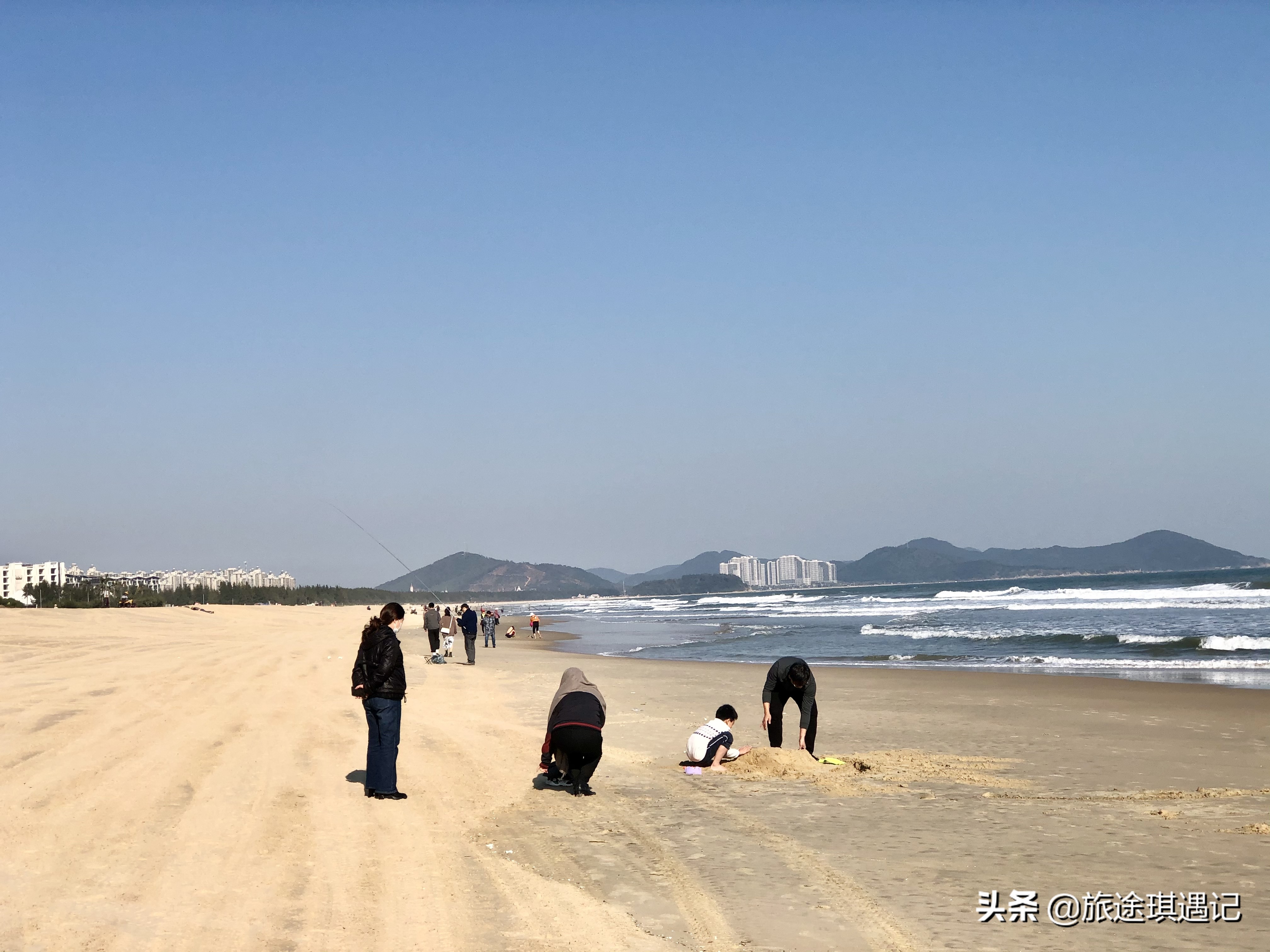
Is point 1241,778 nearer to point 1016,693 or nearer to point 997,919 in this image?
point 997,919

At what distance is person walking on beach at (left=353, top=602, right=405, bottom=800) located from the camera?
26.0ft

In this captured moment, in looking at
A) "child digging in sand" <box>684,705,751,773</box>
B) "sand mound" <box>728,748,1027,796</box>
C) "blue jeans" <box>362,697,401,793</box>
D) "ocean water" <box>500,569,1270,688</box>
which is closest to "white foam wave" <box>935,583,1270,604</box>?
"ocean water" <box>500,569,1270,688</box>

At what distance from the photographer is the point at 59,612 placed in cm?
3644

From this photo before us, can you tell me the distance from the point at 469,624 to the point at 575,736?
16.4 metres

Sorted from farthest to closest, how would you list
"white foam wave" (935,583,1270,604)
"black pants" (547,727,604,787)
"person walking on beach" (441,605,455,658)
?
"white foam wave" (935,583,1270,604)
"person walking on beach" (441,605,455,658)
"black pants" (547,727,604,787)

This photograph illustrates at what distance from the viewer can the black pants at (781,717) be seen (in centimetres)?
1026

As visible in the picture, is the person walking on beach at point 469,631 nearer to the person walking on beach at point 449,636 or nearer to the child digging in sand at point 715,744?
the person walking on beach at point 449,636

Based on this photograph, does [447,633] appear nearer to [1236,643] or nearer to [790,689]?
[790,689]

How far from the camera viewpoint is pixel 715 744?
9.84 meters

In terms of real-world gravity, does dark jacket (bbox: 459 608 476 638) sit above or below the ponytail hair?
below

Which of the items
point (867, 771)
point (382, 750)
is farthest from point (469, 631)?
point (382, 750)

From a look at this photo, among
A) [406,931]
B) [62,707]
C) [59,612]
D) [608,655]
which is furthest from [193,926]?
[59,612]

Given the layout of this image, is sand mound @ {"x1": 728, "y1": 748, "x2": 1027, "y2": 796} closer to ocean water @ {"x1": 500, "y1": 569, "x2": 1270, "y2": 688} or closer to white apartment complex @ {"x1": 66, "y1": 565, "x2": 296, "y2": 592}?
ocean water @ {"x1": 500, "y1": 569, "x2": 1270, "y2": 688}

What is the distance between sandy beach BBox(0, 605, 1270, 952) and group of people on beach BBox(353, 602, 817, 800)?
247 millimetres
